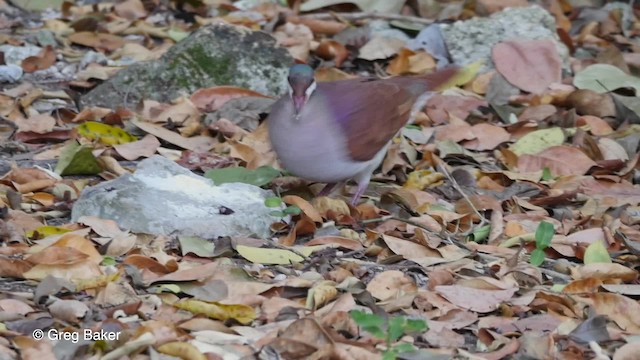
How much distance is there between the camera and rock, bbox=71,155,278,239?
4625 millimetres

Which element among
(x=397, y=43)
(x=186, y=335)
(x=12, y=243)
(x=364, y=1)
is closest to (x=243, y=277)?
(x=186, y=335)

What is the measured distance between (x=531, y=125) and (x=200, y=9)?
8.84ft

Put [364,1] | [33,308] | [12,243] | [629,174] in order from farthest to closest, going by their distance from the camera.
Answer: [364,1] → [629,174] → [12,243] → [33,308]

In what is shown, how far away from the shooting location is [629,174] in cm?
586

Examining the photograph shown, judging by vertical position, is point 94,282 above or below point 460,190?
above

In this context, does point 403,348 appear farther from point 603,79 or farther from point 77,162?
point 603,79

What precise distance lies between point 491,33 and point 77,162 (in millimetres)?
2991

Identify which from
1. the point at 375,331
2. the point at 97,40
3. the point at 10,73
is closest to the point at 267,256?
the point at 375,331

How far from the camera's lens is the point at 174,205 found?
4.73m

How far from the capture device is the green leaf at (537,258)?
454 centimetres

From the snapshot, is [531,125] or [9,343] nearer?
[9,343]

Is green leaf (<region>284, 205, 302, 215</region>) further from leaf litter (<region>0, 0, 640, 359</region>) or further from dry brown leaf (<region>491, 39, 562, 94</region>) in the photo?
dry brown leaf (<region>491, 39, 562, 94</region>)

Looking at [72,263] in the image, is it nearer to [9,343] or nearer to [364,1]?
[9,343]

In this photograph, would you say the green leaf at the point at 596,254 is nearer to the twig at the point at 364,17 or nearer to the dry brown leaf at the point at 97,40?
the twig at the point at 364,17
